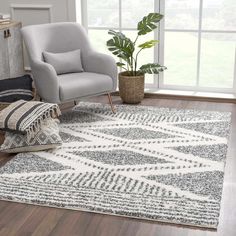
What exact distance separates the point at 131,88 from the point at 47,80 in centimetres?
96

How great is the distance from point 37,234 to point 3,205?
1.30 feet

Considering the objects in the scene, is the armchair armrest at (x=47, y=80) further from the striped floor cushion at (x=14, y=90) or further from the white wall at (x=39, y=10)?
the white wall at (x=39, y=10)

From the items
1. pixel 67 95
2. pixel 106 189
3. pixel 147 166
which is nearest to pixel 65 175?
pixel 106 189

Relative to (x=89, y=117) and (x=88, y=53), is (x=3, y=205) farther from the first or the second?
(x=88, y=53)

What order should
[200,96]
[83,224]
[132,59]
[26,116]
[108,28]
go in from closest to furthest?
[83,224] < [26,116] < [132,59] < [200,96] < [108,28]

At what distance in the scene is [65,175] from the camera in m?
2.81

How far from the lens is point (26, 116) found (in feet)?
10.4

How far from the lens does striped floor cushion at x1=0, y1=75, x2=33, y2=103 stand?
147 inches

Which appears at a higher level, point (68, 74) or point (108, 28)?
point (108, 28)

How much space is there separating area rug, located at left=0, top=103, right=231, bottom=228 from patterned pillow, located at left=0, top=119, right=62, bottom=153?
0.06 m

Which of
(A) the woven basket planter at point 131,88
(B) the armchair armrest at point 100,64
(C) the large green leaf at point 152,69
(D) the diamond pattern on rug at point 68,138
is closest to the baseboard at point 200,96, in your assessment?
(A) the woven basket planter at point 131,88

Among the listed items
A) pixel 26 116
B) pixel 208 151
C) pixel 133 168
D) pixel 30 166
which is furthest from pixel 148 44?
pixel 30 166

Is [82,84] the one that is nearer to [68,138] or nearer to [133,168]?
[68,138]

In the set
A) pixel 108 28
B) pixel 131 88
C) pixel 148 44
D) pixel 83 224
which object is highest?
pixel 108 28
